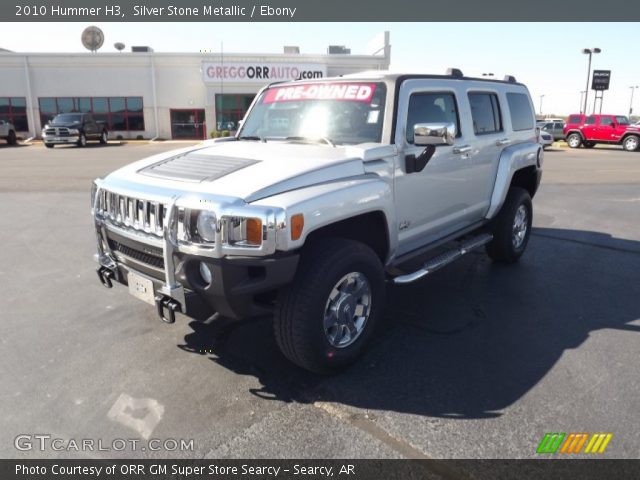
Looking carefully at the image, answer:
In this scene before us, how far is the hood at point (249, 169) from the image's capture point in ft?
10.2

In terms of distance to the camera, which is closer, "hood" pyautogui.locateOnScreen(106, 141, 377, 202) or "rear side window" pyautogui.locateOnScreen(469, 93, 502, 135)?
"hood" pyautogui.locateOnScreen(106, 141, 377, 202)

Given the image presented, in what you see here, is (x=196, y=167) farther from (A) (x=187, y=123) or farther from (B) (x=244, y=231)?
(A) (x=187, y=123)

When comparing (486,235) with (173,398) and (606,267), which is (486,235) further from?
(173,398)

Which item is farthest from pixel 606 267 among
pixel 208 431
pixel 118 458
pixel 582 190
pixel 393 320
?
pixel 582 190

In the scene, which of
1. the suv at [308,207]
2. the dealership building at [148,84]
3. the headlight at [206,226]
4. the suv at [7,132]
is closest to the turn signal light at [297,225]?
the suv at [308,207]

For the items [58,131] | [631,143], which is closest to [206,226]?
[58,131]

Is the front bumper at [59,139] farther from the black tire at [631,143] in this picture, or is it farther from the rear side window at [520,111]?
the black tire at [631,143]

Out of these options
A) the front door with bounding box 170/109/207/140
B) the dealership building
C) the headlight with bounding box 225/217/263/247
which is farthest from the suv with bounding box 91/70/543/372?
the front door with bounding box 170/109/207/140

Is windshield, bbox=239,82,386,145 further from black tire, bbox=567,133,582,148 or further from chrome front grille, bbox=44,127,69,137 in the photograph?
black tire, bbox=567,133,582,148

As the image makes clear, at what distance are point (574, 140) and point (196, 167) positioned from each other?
98.7ft

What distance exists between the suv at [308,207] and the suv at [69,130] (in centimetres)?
2420

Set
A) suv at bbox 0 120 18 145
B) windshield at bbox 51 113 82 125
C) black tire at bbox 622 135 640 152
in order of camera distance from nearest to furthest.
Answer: windshield at bbox 51 113 82 125, black tire at bbox 622 135 640 152, suv at bbox 0 120 18 145

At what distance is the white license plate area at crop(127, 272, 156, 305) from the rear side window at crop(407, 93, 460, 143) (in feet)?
7.49
